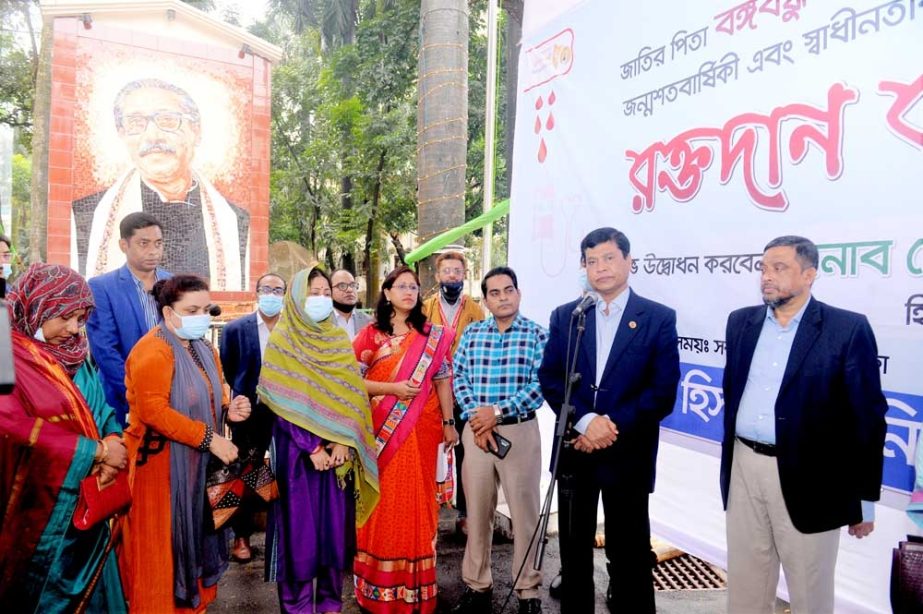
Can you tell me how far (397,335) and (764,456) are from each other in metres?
1.74

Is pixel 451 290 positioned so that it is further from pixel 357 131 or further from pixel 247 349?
pixel 357 131

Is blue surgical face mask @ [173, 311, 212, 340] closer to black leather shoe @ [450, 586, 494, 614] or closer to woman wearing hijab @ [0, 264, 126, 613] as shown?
woman wearing hijab @ [0, 264, 126, 613]

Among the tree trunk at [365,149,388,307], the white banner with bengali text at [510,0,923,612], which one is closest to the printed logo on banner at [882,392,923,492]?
the white banner with bengali text at [510,0,923,612]

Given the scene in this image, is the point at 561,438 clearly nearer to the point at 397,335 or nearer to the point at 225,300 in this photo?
the point at 397,335

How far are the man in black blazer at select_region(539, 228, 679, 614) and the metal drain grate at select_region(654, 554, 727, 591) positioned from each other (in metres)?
1.07

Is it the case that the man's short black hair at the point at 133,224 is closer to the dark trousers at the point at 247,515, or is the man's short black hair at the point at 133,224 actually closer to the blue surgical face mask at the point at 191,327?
the blue surgical face mask at the point at 191,327

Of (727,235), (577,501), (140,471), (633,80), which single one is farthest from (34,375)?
(633,80)

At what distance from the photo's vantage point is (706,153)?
2.97m

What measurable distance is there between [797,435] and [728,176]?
128 cm

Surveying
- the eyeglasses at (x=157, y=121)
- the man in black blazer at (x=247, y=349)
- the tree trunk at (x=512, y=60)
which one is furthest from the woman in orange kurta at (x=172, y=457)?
the eyeglasses at (x=157, y=121)

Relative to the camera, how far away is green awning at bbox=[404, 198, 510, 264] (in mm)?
4621

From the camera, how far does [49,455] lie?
6.35 feet

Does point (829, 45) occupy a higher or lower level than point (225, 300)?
higher

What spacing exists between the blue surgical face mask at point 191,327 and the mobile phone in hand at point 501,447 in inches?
54.7
